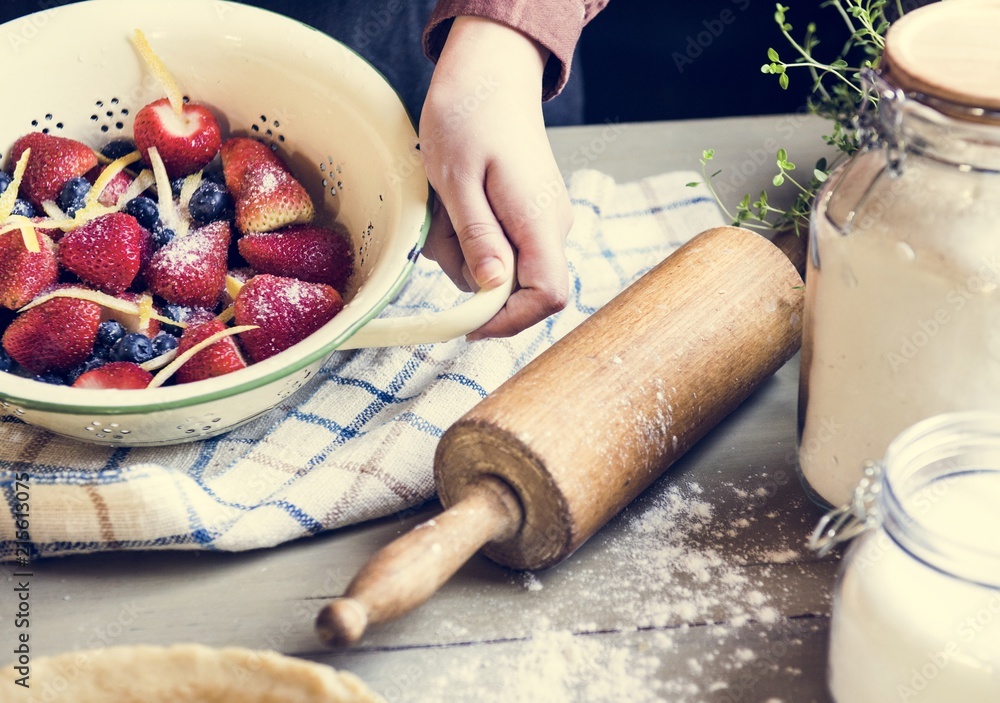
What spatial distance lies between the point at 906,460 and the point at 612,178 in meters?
0.64

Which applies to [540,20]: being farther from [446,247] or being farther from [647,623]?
[647,623]

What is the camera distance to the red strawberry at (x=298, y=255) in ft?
2.93

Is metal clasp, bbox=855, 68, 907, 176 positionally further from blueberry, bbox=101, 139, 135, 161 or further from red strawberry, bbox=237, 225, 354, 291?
blueberry, bbox=101, 139, 135, 161

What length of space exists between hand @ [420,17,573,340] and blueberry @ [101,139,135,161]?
13.7 inches

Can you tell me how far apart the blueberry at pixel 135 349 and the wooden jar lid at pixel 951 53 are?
58cm

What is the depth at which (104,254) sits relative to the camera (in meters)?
0.86

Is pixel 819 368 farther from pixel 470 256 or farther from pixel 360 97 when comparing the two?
pixel 360 97

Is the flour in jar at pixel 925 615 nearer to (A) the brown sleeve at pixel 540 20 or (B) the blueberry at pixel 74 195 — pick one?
(A) the brown sleeve at pixel 540 20

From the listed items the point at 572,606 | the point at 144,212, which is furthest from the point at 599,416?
the point at 144,212

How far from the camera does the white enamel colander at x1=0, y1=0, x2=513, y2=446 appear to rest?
868mm

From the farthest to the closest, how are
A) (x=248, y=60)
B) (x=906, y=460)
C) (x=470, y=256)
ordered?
(x=248, y=60) < (x=470, y=256) < (x=906, y=460)

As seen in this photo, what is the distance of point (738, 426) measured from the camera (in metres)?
0.87

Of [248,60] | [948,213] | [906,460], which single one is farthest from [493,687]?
[248,60]

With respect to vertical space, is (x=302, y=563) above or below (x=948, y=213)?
below
